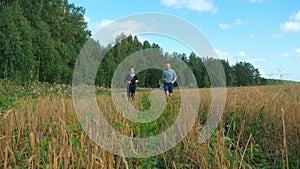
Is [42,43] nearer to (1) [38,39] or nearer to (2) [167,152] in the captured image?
(1) [38,39]

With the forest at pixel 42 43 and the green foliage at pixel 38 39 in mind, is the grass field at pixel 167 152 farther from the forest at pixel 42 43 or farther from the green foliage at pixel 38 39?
the green foliage at pixel 38 39

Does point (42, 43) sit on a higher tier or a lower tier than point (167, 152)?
higher

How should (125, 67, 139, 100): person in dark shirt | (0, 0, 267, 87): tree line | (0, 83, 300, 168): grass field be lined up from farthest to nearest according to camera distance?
(0, 0, 267, 87): tree line, (125, 67, 139, 100): person in dark shirt, (0, 83, 300, 168): grass field

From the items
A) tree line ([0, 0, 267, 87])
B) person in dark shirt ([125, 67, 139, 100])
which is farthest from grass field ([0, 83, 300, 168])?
tree line ([0, 0, 267, 87])

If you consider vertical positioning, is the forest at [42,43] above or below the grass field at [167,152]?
above

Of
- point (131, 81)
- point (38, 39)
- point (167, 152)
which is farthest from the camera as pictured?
point (38, 39)

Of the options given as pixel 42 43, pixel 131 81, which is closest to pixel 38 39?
pixel 42 43

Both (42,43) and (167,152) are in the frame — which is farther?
(42,43)

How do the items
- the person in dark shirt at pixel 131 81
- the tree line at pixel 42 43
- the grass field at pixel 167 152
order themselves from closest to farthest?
the grass field at pixel 167 152, the person in dark shirt at pixel 131 81, the tree line at pixel 42 43

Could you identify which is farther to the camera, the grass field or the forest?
the forest

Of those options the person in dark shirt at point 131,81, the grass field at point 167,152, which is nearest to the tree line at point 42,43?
the person in dark shirt at point 131,81

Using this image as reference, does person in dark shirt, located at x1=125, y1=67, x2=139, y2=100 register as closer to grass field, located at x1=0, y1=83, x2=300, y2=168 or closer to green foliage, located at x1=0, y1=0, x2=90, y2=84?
grass field, located at x1=0, y1=83, x2=300, y2=168

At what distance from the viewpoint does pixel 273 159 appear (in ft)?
9.09

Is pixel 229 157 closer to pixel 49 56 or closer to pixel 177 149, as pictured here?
pixel 177 149
